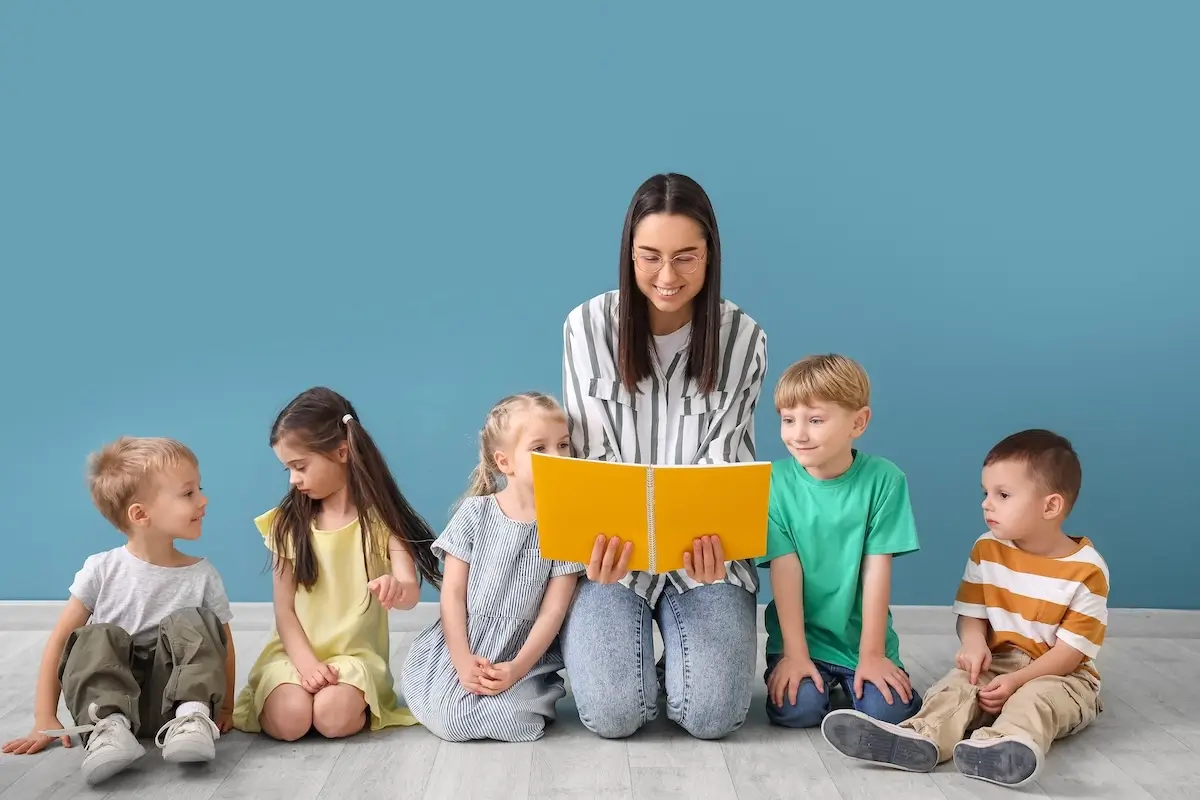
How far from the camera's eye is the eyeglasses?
2230mm

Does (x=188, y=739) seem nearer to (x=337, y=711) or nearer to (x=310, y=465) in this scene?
(x=337, y=711)

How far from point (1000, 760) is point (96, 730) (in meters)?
1.52

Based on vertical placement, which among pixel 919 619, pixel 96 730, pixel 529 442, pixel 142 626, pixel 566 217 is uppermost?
pixel 566 217

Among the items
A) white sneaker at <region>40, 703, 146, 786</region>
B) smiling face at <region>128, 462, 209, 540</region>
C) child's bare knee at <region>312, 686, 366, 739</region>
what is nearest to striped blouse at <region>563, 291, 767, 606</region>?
child's bare knee at <region>312, 686, 366, 739</region>

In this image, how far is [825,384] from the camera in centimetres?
229

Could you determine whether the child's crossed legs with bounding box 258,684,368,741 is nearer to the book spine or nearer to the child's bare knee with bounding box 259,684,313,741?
the child's bare knee with bounding box 259,684,313,741

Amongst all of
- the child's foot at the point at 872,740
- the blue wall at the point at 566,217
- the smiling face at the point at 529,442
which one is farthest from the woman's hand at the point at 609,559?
the blue wall at the point at 566,217

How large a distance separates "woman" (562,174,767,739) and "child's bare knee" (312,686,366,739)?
1.33 ft

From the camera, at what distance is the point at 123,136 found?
9.87ft

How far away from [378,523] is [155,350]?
3.25 ft

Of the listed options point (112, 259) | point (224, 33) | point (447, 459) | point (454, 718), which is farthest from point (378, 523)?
point (224, 33)

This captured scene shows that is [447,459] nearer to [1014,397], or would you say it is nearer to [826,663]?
[826,663]

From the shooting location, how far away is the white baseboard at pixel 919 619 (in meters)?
3.06

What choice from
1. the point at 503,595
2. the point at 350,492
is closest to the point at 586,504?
the point at 503,595
